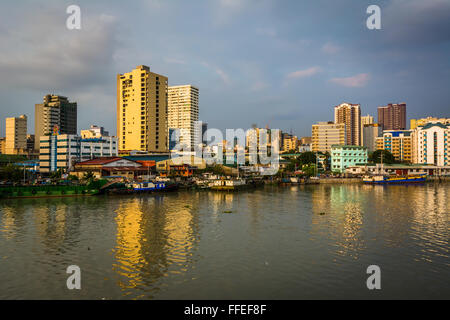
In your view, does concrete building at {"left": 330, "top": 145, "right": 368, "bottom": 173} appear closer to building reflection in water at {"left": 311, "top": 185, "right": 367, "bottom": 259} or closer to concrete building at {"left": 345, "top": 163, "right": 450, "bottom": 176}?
concrete building at {"left": 345, "top": 163, "right": 450, "bottom": 176}

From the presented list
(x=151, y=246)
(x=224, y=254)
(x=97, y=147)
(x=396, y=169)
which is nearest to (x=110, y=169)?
(x=97, y=147)

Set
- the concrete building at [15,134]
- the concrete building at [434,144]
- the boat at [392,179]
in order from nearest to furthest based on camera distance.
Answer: the boat at [392,179] < the concrete building at [434,144] < the concrete building at [15,134]

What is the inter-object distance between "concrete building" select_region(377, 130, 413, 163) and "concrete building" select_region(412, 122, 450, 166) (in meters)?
19.5

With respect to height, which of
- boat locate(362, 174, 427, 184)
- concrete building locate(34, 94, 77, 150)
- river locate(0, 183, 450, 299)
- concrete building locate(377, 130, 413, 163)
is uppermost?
concrete building locate(34, 94, 77, 150)

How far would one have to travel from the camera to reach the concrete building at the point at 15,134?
7515 inches

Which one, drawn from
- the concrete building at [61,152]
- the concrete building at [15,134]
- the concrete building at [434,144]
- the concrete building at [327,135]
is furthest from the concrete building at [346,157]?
the concrete building at [15,134]

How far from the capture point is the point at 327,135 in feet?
606

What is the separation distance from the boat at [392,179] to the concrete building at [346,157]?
900 inches

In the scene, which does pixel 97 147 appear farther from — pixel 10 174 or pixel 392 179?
pixel 392 179

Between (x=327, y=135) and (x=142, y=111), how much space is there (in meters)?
109

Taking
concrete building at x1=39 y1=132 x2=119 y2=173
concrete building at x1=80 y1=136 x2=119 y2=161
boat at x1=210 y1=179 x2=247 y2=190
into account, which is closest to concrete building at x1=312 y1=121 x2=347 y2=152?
boat at x1=210 y1=179 x2=247 y2=190

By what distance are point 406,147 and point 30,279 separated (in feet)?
614

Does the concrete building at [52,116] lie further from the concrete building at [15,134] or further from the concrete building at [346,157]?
the concrete building at [346,157]

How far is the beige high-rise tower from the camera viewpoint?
13338 centimetres
